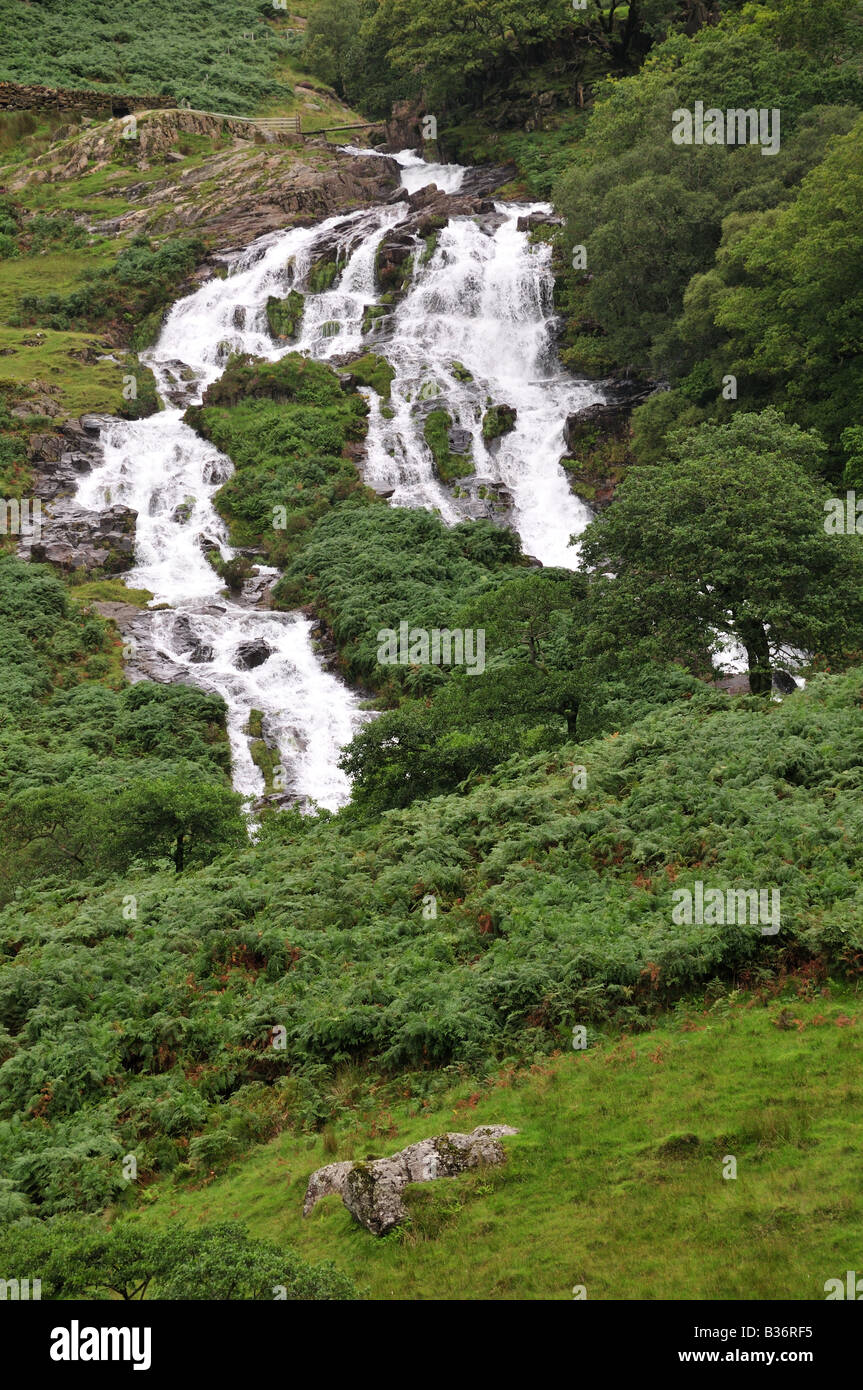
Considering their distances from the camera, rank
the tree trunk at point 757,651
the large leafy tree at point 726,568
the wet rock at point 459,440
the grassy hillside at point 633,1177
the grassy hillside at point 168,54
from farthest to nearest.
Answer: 1. the grassy hillside at point 168,54
2. the wet rock at point 459,440
3. the tree trunk at point 757,651
4. the large leafy tree at point 726,568
5. the grassy hillside at point 633,1177

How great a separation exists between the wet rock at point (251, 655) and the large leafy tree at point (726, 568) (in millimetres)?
14505

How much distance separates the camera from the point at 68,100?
76312mm

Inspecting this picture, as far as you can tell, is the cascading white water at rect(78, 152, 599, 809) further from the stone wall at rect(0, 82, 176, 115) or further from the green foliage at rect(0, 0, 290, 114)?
the green foliage at rect(0, 0, 290, 114)

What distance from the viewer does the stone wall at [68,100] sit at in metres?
75.4

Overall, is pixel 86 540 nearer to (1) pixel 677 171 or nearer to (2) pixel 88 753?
(2) pixel 88 753

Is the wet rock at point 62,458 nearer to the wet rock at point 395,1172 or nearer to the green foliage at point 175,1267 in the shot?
the wet rock at point 395,1172

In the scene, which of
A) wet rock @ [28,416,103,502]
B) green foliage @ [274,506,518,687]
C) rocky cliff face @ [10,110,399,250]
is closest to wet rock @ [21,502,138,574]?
wet rock @ [28,416,103,502]

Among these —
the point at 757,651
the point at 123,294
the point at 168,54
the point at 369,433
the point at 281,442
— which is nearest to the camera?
the point at 757,651

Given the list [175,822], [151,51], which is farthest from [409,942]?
[151,51]

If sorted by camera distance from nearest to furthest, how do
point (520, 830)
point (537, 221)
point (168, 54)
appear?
point (520, 830) → point (537, 221) → point (168, 54)

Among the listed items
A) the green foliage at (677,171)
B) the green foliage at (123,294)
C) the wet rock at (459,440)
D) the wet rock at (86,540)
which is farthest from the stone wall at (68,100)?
the wet rock at (459,440)

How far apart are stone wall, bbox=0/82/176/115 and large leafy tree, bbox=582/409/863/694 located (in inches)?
2719

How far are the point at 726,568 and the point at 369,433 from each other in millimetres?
29469

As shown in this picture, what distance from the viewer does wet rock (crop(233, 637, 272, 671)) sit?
37.0m
